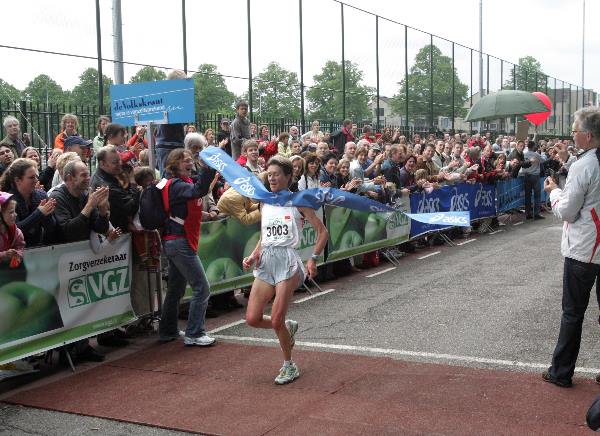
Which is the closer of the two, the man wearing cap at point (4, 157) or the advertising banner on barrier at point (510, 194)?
the man wearing cap at point (4, 157)

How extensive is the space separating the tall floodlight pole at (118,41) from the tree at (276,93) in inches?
190

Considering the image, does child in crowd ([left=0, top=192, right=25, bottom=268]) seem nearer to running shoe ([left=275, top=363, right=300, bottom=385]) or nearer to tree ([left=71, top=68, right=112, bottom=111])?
running shoe ([left=275, top=363, right=300, bottom=385])

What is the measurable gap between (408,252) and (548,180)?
8130mm

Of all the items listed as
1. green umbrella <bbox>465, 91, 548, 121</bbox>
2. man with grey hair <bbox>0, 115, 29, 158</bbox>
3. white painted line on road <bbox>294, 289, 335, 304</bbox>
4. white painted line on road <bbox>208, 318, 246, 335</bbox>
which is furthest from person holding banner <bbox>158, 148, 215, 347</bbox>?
green umbrella <bbox>465, 91, 548, 121</bbox>

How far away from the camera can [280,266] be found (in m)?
6.51

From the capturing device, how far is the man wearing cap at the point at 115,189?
25.1 feet

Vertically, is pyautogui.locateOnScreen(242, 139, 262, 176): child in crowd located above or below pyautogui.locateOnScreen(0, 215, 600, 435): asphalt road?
above

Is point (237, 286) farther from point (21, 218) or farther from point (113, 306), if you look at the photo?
point (21, 218)

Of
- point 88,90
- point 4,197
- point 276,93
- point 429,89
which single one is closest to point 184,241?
point 4,197

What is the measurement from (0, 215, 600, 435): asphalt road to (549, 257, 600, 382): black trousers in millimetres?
501

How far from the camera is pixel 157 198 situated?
25.2 feet

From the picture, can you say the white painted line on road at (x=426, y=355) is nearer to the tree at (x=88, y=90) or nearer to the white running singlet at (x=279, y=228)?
the white running singlet at (x=279, y=228)

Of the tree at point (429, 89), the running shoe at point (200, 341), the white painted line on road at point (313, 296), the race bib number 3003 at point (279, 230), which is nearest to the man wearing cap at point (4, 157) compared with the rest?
the running shoe at point (200, 341)

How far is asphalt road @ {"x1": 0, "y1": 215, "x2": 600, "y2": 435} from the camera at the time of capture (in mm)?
6643
